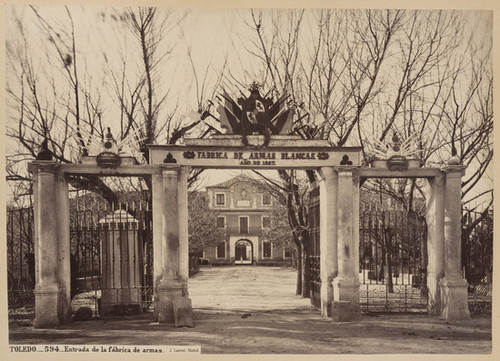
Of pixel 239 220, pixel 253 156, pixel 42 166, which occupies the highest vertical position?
pixel 253 156

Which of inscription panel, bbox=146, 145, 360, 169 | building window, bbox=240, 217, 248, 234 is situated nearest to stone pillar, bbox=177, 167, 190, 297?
inscription panel, bbox=146, 145, 360, 169

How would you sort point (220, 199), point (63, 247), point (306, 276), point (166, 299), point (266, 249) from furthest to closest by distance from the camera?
point (266, 249) < point (220, 199) < point (306, 276) < point (63, 247) < point (166, 299)

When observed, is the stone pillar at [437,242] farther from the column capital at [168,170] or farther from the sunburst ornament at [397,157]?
the column capital at [168,170]

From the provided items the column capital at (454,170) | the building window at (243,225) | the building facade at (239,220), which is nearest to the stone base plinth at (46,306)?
the column capital at (454,170)

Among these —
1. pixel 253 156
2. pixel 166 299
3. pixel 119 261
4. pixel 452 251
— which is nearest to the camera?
pixel 166 299

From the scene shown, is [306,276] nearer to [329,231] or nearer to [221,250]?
[329,231]

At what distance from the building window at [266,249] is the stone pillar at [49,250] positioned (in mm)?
38671

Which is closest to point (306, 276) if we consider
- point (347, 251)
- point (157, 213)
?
point (347, 251)

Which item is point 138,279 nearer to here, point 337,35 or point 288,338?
point 288,338

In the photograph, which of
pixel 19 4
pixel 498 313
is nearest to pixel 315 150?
pixel 498 313

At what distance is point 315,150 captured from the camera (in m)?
11.3

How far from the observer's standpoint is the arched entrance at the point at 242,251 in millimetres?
50938

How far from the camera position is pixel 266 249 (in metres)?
49.5

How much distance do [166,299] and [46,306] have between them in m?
2.36
